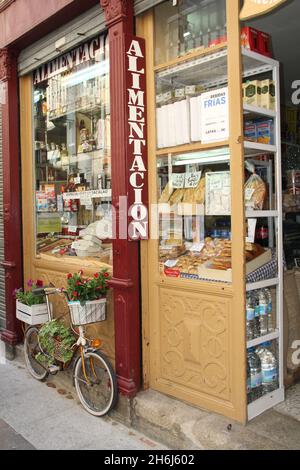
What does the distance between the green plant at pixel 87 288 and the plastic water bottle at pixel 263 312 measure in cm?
142

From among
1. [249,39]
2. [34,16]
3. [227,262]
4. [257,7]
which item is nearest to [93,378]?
[227,262]

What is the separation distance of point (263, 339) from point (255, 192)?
1170 millimetres

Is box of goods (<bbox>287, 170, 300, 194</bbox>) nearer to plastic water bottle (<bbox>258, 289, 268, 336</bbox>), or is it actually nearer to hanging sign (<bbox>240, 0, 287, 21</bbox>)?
plastic water bottle (<bbox>258, 289, 268, 336</bbox>)

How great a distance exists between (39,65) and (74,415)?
3.99 meters

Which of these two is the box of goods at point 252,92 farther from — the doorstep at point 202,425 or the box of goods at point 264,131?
the doorstep at point 202,425

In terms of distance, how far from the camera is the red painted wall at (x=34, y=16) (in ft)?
15.0

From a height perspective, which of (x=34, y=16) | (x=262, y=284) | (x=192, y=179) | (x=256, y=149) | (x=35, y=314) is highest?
(x=34, y=16)

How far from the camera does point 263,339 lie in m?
3.61

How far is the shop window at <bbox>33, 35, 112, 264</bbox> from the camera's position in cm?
490

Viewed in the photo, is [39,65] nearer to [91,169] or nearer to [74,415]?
[91,169]

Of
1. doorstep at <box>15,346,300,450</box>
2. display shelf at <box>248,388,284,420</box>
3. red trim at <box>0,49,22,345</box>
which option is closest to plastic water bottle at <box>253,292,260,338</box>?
display shelf at <box>248,388,284,420</box>

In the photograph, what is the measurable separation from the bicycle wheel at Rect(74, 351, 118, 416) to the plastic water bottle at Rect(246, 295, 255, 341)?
1.26m

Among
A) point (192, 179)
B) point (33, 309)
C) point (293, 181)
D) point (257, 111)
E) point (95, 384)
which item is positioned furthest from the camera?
point (33, 309)

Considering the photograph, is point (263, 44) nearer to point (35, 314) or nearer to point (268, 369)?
point (268, 369)
